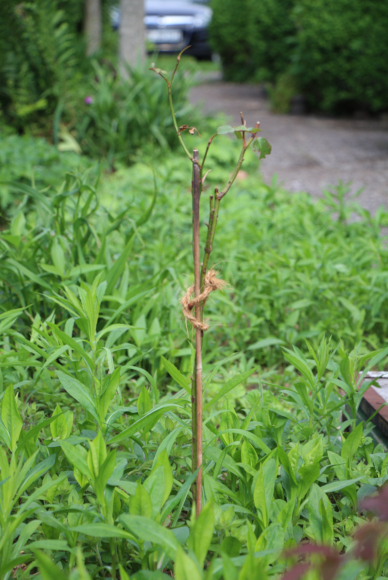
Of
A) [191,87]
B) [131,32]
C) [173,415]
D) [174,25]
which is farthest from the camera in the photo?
[174,25]

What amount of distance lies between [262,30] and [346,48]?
302 cm

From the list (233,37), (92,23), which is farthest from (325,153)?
(233,37)

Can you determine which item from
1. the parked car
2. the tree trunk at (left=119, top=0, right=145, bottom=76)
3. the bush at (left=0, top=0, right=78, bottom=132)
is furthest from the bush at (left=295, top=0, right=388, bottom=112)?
the parked car

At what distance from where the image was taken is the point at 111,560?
116cm

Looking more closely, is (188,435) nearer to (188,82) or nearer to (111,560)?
(111,560)

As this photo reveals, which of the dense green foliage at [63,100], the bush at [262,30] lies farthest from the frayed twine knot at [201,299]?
the bush at [262,30]

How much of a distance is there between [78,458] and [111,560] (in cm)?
24

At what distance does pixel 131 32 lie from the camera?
21.0ft

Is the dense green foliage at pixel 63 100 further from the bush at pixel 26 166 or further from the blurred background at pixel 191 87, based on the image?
the bush at pixel 26 166

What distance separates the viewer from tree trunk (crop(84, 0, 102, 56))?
7199 millimetres

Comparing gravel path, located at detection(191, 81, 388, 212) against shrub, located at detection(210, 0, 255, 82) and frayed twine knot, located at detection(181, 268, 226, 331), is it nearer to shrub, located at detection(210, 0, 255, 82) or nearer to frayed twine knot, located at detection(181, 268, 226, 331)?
frayed twine knot, located at detection(181, 268, 226, 331)

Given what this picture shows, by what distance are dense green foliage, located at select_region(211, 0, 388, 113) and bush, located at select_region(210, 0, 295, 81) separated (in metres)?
0.02

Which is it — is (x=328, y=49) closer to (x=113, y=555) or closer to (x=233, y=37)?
(x=233, y=37)

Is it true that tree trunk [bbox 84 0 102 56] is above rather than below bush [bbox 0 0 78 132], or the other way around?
above
